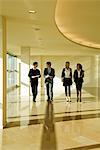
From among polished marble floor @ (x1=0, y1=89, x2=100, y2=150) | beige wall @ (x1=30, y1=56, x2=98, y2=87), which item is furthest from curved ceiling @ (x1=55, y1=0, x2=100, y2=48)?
beige wall @ (x1=30, y1=56, x2=98, y2=87)

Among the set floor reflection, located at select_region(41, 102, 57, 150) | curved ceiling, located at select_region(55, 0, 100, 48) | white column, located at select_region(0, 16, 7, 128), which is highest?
curved ceiling, located at select_region(55, 0, 100, 48)

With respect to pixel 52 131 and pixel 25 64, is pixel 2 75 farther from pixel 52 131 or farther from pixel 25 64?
pixel 25 64

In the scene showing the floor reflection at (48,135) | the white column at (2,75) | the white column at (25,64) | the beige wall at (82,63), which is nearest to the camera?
the floor reflection at (48,135)

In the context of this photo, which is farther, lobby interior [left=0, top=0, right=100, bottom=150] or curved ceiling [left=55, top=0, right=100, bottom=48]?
curved ceiling [left=55, top=0, right=100, bottom=48]

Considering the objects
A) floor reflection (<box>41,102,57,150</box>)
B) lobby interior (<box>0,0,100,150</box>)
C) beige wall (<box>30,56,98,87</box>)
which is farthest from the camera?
beige wall (<box>30,56,98,87</box>)

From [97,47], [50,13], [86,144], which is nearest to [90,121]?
[86,144]

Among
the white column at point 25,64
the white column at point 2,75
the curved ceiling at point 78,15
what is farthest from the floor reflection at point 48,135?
the white column at point 25,64

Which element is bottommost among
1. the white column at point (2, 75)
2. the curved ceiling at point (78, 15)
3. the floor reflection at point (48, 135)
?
the floor reflection at point (48, 135)

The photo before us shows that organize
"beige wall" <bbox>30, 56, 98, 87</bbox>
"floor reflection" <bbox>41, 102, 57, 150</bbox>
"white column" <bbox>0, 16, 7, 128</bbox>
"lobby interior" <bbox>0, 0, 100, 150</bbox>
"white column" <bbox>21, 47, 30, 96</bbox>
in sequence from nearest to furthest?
"floor reflection" <bbox>41, 102, 57, 150</bbox> < "lobby interior" <bbox>0, 0, 100, 150</bbox> < "white column" <bbox>0, 16, 7, 128</bbox> < "white column" <bbox>21, 47, 30, 96</bbox> < "beige wall" <bbox>30, 56, 98, 87</bbox>

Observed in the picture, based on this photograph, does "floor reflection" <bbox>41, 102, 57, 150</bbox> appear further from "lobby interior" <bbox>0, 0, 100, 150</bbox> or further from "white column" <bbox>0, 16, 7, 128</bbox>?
"white column" <bbox>0, 16, 7, 128</bbox>

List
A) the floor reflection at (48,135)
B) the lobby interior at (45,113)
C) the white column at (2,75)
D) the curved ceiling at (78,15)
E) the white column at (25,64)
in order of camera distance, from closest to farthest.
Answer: the floor reflection at (48,135) < the lobby interior at (45,113) < the white column at (2,75) < the curved ceiling at (78,15) < the white column at (25,64)

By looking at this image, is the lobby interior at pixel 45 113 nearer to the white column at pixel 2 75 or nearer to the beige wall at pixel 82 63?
the white column at pixel 2 75

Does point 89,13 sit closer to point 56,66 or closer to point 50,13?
point 50,13

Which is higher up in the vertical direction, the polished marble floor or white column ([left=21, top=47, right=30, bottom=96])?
white column ([left=21, top=47, right=30, bottom=96])
